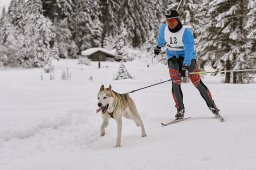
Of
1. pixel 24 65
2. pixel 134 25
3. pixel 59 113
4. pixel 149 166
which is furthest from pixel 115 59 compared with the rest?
pixel 149 166

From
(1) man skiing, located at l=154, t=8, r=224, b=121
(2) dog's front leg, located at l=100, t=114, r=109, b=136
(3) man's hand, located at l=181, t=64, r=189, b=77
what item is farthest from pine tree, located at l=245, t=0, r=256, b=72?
(2) dog's front leg, located at l=100, t=114, r=109, b=136

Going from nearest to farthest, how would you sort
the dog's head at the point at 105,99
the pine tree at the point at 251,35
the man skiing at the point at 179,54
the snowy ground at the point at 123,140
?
the snowy ground at the point at 123,140 < the dog's head at the point at 105,99 < the man skiing at the point at 179,54 < the pine tree at the point at 251,35

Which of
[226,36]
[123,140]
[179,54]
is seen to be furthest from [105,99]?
[226,36]

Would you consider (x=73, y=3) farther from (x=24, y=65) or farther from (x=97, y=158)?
(x=97, y=158)

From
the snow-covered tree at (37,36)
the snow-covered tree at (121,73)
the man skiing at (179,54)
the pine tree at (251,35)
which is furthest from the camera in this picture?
the snow-covered tree at (37,36)

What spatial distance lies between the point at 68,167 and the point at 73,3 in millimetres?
66136

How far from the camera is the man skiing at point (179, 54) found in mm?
7203

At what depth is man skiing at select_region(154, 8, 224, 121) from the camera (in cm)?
720

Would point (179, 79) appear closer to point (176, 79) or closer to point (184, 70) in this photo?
point (176, 79)

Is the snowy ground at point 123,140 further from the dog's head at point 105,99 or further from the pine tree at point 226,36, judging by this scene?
the pine tree at point 226,36

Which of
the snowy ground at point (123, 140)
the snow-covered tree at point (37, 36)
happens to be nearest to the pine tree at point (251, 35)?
the snowy ground at point (123, 140)

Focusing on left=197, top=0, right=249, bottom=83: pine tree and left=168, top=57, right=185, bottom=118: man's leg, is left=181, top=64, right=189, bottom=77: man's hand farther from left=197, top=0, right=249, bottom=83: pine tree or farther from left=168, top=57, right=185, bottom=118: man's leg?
left=197, top=0, right=249, bottom=83: pine tree

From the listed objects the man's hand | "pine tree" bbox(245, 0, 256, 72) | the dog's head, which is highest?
"pine tree" bbox(245, 0, 256, 72)

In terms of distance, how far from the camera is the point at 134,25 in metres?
70.5
